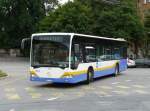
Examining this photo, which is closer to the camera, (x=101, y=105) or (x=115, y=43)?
(x=101, y=105)

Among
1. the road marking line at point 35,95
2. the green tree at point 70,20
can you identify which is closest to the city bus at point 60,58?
the road marking line at point 35,95

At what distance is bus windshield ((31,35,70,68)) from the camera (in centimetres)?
2264

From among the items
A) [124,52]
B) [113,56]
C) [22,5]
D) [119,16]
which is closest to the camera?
[113,56]

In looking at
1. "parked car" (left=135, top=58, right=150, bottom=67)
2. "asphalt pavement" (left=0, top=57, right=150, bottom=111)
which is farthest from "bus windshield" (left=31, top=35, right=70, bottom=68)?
"parked car" (left=135, top=58, right=150, bottom=67)

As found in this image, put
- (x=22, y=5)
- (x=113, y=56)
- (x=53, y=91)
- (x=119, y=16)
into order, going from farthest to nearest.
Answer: (x=22, y=5)
(x=119, y=16)
(x=113, y=56)
(x=53, y=91)

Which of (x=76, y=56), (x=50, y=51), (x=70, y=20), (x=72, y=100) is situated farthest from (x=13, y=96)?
(x=70, y=20)

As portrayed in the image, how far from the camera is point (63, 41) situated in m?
22.9

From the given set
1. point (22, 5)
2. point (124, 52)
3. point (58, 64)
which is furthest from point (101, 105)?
point (22, 5)

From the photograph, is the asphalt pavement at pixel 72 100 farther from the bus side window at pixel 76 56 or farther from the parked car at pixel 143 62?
the parked car at pixel 143 62

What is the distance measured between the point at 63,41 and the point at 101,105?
26.0ft

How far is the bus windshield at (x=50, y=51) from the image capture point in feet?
74.3

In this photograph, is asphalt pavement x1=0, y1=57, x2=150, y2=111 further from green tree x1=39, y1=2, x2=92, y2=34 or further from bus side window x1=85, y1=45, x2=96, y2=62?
green tree x1=39, y1=2, x2=92, y2=34

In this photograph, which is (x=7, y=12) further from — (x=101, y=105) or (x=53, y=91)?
(x=101, y=105)

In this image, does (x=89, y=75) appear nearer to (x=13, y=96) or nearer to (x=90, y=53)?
(x=90, y=53)
